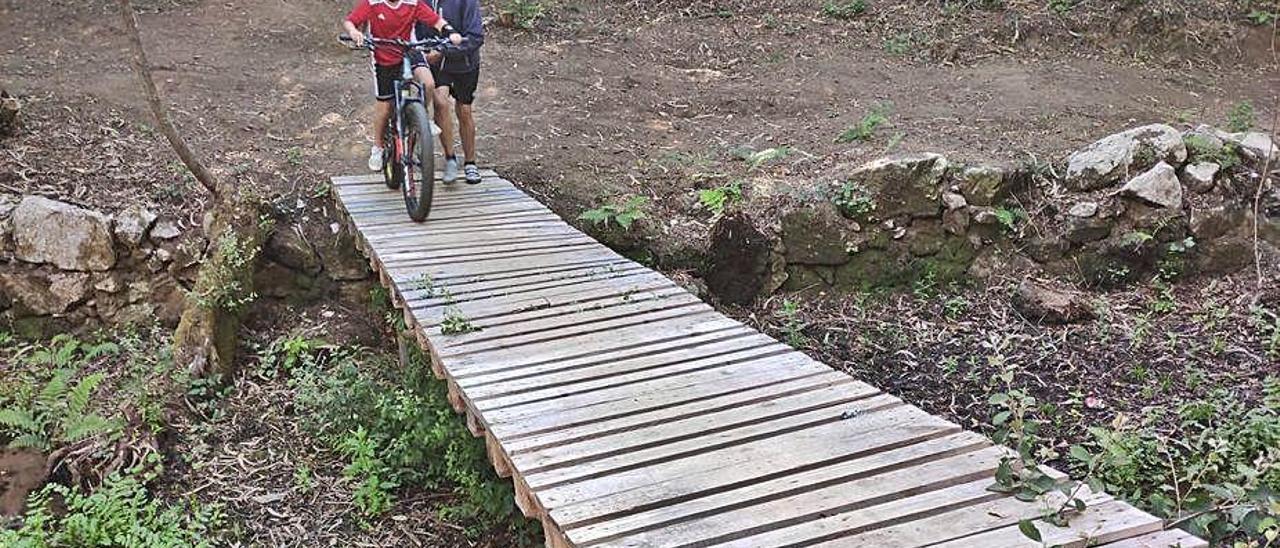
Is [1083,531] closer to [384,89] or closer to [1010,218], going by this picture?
[1010,218]

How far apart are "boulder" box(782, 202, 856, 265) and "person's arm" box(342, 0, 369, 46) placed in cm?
308

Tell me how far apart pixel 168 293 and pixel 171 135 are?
1150mm

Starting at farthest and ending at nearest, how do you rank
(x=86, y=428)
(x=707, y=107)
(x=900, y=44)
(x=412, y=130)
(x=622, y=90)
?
(x=900, y=44), (x=622, y=90), (x=707, y=107), (x=412, y=130), (x=86, y=428)

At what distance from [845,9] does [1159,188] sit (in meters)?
5.83

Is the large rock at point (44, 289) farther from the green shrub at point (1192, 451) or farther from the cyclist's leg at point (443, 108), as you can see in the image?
the green shrub at point (1192, 451)

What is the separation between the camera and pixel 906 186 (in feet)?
22.5

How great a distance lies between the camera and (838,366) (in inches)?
239

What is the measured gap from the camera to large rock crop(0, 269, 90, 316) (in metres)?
6.51

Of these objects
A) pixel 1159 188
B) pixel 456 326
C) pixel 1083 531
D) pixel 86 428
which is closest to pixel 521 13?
pixel 1159 188

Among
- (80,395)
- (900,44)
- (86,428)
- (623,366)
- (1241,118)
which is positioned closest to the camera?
(623,366)

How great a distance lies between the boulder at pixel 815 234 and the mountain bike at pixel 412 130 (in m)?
2.53

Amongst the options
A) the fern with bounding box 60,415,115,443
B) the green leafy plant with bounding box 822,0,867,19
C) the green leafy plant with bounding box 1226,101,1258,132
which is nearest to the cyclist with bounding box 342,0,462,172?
the fern with bounding box 60,415,115,443

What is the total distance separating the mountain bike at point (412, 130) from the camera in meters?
5.82

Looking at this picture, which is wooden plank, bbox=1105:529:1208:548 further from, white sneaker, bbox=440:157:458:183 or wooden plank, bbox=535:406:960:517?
white sneaker, bbox=440:157:458:183
